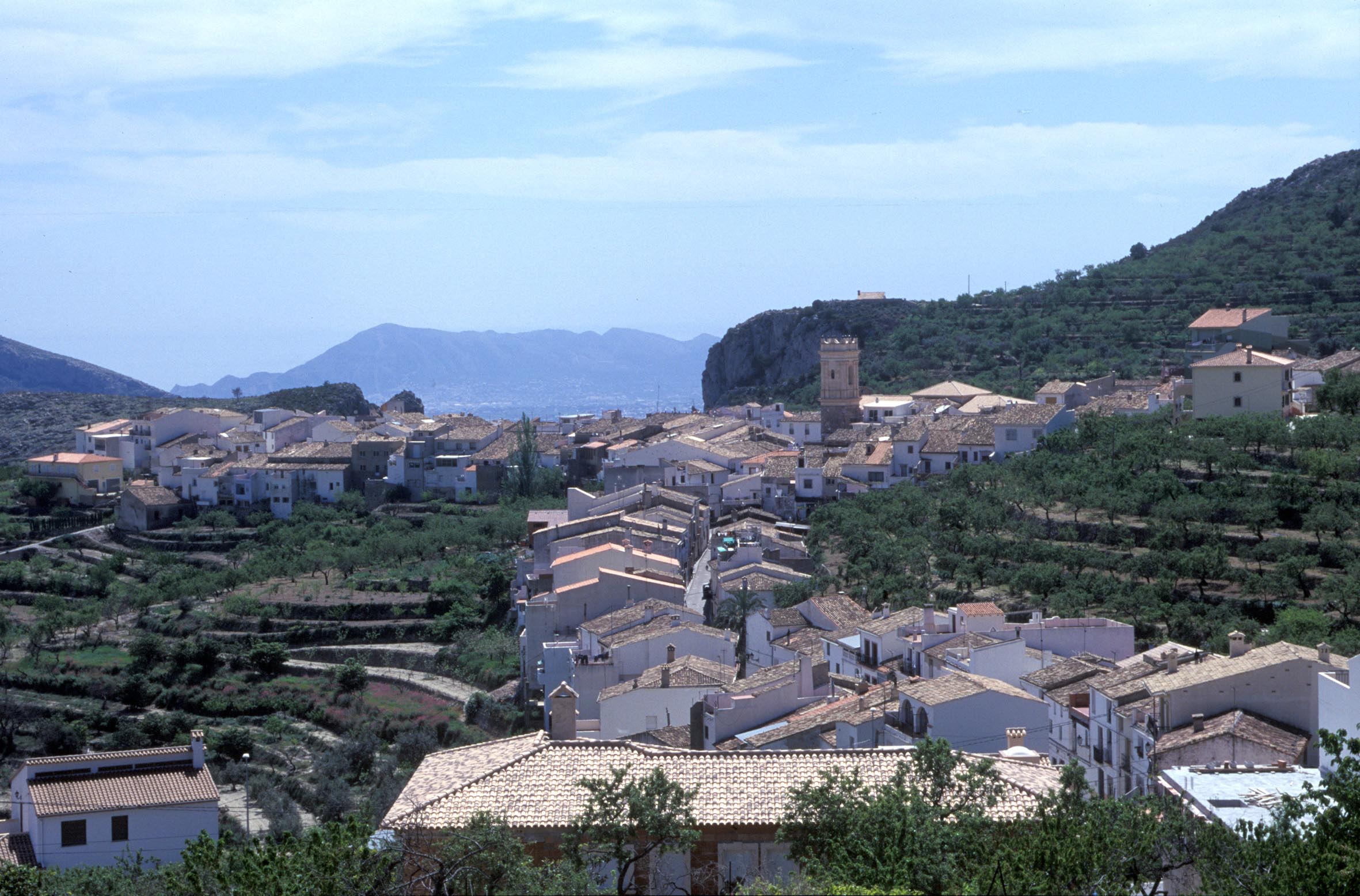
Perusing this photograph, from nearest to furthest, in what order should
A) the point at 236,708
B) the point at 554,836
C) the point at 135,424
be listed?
1. the point at 554,836
2. the point at 236,708
3. the point at 135,424

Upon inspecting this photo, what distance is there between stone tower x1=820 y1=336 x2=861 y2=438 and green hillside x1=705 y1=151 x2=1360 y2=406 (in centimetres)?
727

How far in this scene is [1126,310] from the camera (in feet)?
209

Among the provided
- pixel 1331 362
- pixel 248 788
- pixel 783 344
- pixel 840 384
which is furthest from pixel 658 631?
pixel 783 344

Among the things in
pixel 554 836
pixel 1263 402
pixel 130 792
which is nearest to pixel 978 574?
pixel 1263 402

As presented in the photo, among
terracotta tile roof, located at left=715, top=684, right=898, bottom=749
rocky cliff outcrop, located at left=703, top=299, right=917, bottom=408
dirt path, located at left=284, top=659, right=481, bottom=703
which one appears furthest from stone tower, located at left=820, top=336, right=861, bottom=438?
terracotta tile roof, located at left=715, top=684, right=898, bottom=749

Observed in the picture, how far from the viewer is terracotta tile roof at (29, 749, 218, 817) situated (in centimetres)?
1914

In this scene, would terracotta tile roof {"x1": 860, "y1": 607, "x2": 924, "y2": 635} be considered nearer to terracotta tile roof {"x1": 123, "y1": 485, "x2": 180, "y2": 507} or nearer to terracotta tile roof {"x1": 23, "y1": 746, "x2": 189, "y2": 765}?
terracotta tile roof {"x1": 23, "y1": 746, "x2": 189, "y2": 765}

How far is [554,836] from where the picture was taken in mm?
12141

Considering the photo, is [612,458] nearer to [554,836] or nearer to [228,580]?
[228,580]

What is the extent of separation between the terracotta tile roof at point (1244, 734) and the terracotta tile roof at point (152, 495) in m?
43.6

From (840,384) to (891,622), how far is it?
31739 millimetres

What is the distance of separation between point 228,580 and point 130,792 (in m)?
24.9

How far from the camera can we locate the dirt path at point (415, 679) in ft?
107

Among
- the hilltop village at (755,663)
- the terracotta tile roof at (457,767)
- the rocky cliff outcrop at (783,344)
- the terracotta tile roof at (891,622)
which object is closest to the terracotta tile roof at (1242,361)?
the hilltop village at (755,663)
